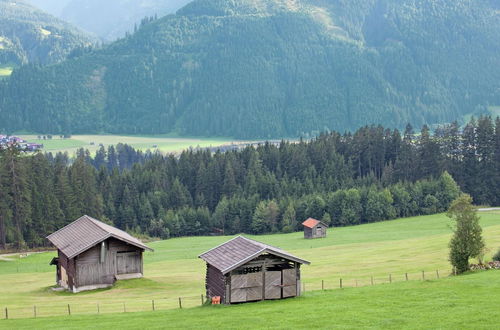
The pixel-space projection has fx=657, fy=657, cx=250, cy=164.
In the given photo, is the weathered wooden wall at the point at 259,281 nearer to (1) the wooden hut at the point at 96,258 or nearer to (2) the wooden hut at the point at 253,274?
(2) the wooden hut at the point at 253,274

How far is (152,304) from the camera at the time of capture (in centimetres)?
4466

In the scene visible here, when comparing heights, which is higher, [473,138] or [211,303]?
[473,138]

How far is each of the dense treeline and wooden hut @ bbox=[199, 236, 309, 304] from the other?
68958 millimetres

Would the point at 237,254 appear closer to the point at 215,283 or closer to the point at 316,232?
the point at 215,283

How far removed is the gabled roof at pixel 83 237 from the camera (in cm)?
5912

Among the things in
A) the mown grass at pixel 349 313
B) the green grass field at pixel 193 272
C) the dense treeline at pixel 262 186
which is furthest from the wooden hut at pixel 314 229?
the mown grass at pixel 349 313

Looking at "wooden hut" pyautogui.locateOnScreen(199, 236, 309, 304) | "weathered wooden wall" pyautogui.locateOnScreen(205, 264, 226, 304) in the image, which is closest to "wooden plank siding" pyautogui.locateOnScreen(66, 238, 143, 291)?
"weathered wooden wall" pyautogui.locateOnScreen(205, 264, 226, 304)

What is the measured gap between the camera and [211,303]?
43.7 m

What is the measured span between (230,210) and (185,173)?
90.1 feet

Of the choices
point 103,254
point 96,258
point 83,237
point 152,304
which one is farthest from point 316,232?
point 152,304

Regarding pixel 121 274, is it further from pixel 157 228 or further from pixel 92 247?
pixel 157 228

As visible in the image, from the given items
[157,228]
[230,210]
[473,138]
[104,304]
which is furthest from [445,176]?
[104,304]

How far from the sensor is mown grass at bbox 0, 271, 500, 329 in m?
34.4

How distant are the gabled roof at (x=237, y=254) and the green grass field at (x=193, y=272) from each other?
2.90m
